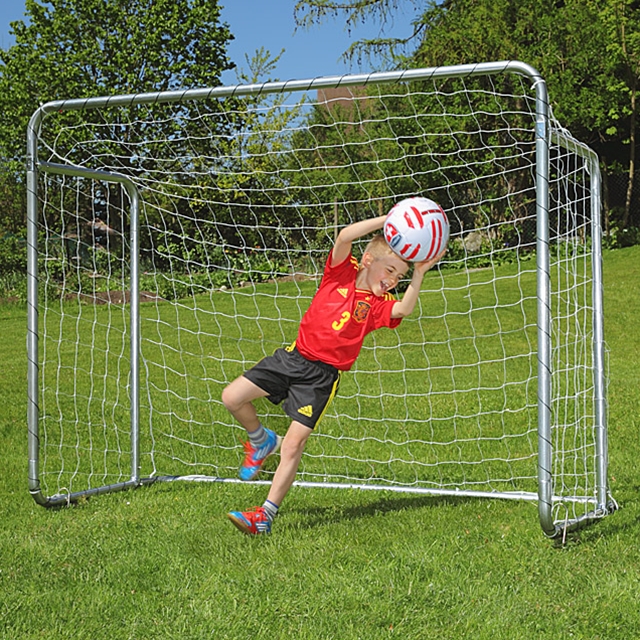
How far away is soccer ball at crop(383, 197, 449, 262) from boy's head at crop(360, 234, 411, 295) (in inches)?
7.9

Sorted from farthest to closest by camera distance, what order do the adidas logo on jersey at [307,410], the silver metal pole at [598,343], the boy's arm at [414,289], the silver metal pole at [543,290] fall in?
the silver metal pole at [598,343] → the adidas logo on jersey at [307,410] → the boy's arm at [414,289] → the silver metal pole at [543,290]

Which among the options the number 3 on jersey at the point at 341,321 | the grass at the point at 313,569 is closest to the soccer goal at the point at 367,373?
the grass at the point at 313,569

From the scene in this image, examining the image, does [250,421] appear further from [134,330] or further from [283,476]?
[134,330]

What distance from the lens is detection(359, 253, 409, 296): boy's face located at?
14.9 feet

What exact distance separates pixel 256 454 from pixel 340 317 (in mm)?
1076

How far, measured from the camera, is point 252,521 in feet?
14.1

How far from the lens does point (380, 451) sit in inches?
250

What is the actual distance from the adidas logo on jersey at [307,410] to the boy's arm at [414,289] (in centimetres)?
66

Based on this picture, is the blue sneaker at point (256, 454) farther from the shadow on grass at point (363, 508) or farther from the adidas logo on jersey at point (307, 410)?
the adidas logo on jersey at point (307, 410)

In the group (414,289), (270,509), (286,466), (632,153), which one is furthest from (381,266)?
(632,153)

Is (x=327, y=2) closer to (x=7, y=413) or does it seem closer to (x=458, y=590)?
(x=7, y=413)

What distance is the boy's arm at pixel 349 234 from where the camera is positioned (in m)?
4.22

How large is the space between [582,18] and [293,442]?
17154mm

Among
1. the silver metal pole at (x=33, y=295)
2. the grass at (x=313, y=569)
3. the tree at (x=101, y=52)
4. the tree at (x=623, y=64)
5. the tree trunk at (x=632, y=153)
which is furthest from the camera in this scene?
the tree at (x=101, y=52)
